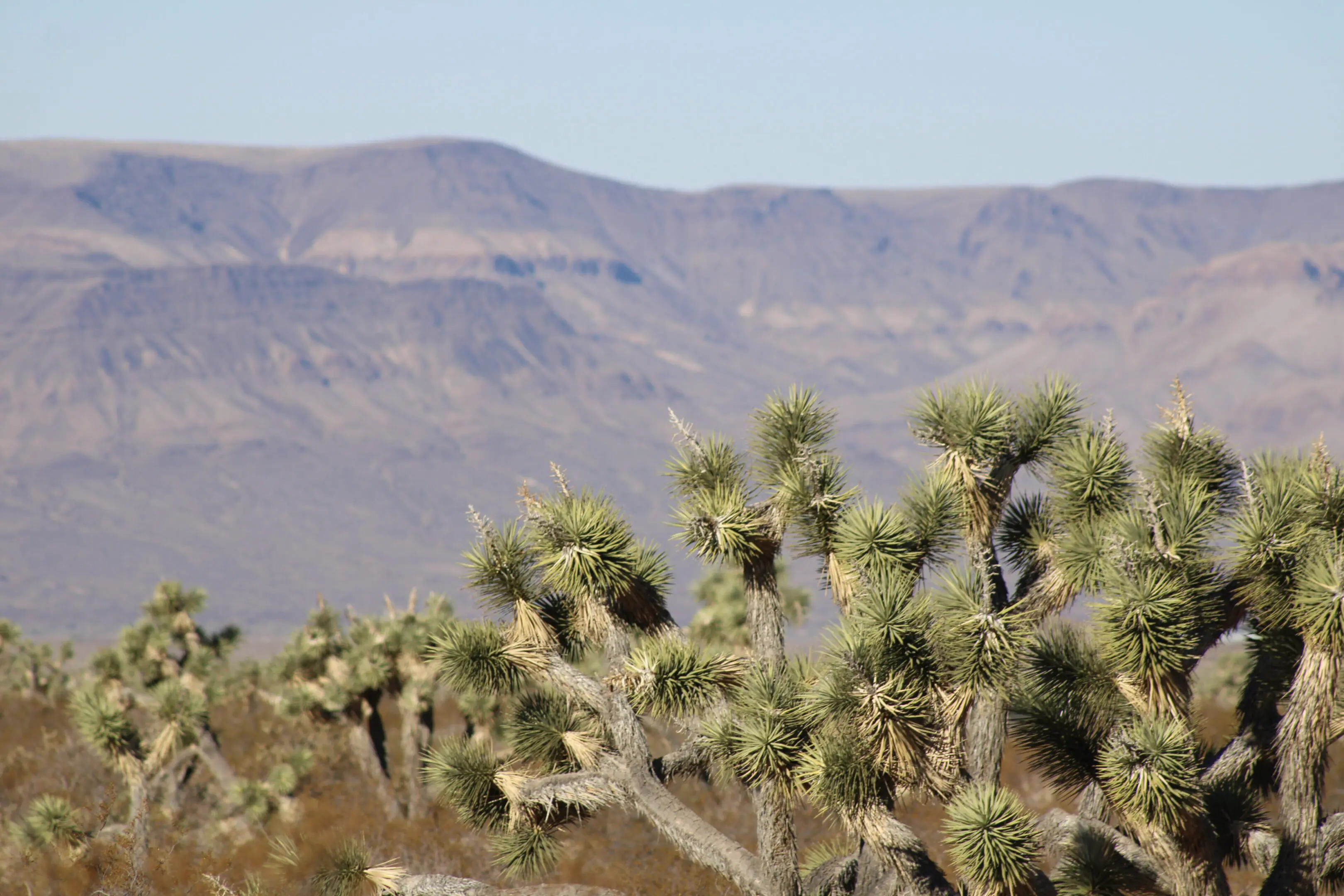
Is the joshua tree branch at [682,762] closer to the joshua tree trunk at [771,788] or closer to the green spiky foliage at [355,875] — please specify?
the joshua tree trunk at [771,788]

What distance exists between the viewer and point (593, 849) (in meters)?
22.3

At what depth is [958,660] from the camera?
406 inches

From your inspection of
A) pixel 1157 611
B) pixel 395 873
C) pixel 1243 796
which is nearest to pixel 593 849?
pixel 395 873

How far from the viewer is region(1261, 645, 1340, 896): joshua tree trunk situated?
10453 millimetres

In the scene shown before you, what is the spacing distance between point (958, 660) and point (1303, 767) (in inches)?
110

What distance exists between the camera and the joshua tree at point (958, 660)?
33.7 ft

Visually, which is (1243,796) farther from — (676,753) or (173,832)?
(173,832)

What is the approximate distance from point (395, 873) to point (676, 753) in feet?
8.46

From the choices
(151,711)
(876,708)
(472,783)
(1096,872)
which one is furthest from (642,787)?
(151,711)

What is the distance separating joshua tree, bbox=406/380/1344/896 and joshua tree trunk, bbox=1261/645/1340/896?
0.02 meters

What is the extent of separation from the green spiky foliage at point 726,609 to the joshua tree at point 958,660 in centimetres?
1076

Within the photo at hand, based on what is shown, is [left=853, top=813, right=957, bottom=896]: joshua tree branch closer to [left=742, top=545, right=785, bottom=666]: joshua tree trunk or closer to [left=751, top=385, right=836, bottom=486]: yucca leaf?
[left=742, top=545, right=785, bottom=666]: joshua tree trunk

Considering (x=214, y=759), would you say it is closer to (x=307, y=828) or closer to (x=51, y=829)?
(x=307, y=828)

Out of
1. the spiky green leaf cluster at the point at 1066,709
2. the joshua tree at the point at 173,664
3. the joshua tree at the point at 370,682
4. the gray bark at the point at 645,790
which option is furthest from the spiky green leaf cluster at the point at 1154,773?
the joshua tree at the point at 173,664
